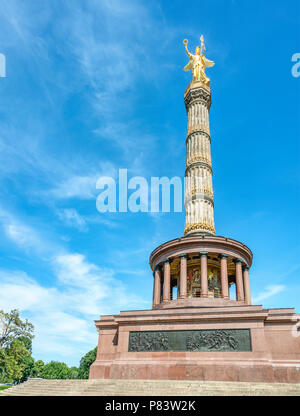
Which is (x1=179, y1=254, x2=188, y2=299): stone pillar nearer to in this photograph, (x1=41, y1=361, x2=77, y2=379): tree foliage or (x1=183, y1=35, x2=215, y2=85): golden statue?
(x1=183, y1=35, x2=215, y2=85): golden statue

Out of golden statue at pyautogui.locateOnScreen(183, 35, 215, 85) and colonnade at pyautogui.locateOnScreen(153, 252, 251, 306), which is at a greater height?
golden statue at pyautogui.locateOnScreen(183, 35, 215, 85)

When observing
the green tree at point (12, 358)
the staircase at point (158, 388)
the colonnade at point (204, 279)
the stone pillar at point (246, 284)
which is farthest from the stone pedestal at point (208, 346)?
the green tree at point (12, 358)

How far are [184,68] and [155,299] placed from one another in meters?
22.8

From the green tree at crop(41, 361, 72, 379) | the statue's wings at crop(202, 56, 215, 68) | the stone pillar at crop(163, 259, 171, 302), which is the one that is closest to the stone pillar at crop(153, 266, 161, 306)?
the stone pillar at crop(163, 259, 171, 302)

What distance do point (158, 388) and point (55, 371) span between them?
71.7 metres

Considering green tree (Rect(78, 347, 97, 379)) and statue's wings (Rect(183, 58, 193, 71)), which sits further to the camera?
green tree (Rect(78, 347, 97, 379))

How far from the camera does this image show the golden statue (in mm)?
29969

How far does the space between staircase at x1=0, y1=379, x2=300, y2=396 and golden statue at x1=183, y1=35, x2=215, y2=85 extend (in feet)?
84.1

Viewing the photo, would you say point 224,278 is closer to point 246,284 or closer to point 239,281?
point 239,281

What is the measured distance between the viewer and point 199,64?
3066cm
